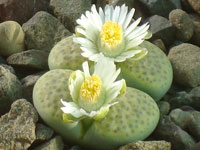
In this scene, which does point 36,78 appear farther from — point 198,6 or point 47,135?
point 198,6

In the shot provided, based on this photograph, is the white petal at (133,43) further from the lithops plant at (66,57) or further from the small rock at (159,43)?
the small rock at (159,43)

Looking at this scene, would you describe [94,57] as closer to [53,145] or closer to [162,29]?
[53,145]

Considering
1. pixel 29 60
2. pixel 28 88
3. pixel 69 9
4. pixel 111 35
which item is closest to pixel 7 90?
pixel 28 88

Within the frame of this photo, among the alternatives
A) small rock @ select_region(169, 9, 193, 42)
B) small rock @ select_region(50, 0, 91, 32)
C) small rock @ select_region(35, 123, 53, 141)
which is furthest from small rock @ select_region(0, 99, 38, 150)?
small rock @ select_region(169, 9, 193, 42)

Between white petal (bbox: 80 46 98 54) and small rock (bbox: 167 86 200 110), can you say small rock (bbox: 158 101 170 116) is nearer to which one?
small rock (bbox: 167 86 200 110)

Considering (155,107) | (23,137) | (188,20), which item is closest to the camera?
(23,137)

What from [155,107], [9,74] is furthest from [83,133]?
[9,74]

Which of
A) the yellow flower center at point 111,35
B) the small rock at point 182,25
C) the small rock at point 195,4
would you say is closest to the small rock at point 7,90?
the yellow flower center at point 111,35
